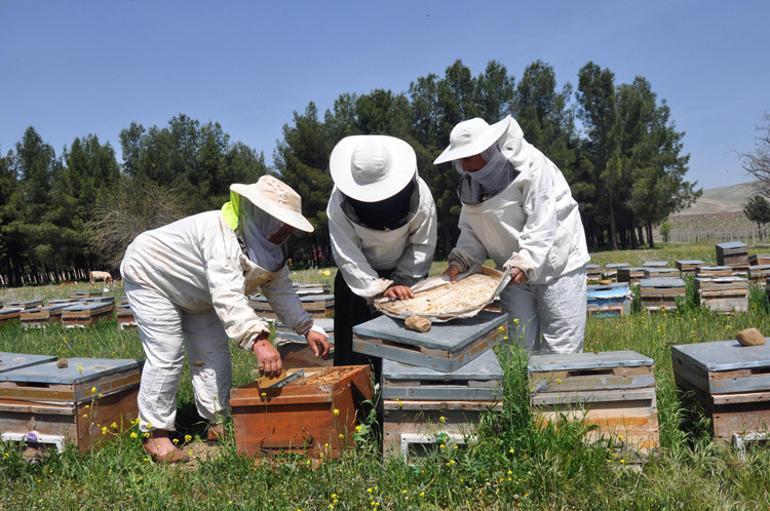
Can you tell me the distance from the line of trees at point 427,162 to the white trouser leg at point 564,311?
30.9 metres

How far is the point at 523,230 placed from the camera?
3.69 meters

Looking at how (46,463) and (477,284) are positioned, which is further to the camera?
(477,284)

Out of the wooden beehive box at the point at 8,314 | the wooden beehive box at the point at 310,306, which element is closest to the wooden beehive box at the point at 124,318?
the wooden beehive box at the point at 310,306

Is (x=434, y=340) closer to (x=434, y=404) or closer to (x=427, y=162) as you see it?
(x=434, y=404)

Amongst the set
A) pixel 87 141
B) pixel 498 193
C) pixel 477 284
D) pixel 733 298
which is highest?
pixel 87 141

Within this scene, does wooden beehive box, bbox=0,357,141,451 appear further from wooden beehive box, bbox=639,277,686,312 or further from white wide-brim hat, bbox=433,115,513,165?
wooden beehive box, bbox=639,277,686,312

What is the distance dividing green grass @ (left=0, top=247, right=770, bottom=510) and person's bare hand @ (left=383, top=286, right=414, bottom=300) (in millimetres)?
763

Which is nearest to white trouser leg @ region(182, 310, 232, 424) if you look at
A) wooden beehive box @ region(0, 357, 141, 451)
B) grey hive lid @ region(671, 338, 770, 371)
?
wooden beehive box @ region(0, 357, 141, 451)

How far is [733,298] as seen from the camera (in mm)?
7531

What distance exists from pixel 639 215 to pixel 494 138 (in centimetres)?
3499

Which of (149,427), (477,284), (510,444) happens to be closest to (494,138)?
(477,284)

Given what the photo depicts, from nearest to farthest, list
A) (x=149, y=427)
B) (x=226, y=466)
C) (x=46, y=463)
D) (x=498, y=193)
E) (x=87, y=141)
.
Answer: (x=226, y=466) < (x=46, y=463) < (x=149, y=427) < (x=498, y=193) < (x=87, y=141)

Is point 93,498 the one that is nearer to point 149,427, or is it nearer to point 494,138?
point 149,427

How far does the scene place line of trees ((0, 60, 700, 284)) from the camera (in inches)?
1385
